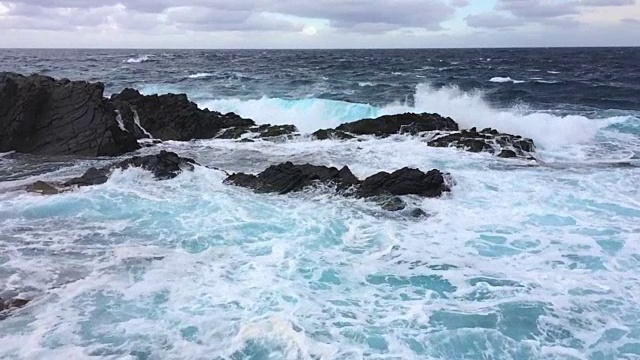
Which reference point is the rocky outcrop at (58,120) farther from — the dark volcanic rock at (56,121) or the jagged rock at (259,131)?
the jagged rock at (259,131)

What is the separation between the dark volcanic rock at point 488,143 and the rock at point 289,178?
17.8 feet

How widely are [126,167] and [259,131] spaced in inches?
304

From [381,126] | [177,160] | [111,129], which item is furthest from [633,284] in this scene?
[111,129]

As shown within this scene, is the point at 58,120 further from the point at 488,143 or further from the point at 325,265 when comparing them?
the point at 488,143

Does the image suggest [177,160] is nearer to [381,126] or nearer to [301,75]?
[381,126]

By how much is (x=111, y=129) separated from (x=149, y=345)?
38.8 feet


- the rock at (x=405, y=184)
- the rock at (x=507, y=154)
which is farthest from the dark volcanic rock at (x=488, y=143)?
the rock at (x=405, y=184)

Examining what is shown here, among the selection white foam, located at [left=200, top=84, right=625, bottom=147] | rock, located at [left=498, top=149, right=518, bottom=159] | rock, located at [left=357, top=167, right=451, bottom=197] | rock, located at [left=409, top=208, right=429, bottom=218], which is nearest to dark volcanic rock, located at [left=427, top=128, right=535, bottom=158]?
rock, located at [left=498, top=149, right=518, bottom=159]

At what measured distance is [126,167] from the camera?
13117mm

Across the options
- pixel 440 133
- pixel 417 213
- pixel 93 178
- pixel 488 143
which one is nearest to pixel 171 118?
pixel 93 178

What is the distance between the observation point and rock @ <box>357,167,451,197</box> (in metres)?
12.0

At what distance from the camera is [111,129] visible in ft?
54.4

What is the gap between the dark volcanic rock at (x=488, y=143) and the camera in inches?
648

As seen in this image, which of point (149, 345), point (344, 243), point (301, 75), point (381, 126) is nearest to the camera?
point (149, 345)
